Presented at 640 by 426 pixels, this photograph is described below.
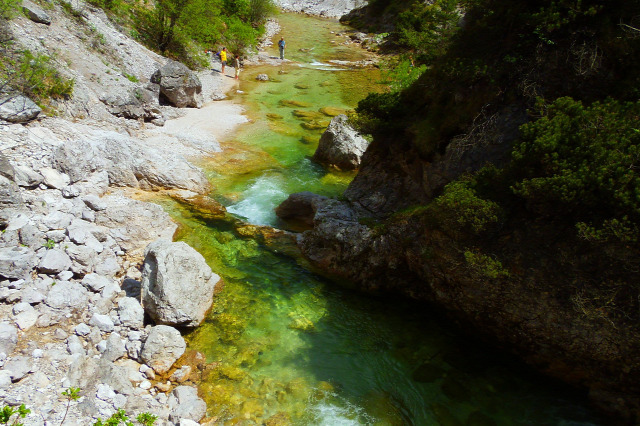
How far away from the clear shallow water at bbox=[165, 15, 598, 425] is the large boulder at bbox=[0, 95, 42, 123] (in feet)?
20.6

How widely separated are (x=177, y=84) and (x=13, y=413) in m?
21.6

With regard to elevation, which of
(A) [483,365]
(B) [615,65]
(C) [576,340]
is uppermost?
(B) [615,65]

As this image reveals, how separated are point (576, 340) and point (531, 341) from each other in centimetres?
102

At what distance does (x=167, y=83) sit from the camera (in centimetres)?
2436

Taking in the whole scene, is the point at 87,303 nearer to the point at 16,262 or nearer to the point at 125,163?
the point at 16,262

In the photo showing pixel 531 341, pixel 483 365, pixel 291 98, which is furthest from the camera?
pixel 291 98

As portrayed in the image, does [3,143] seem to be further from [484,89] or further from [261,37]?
[261,37]

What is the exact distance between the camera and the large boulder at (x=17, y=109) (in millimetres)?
14242

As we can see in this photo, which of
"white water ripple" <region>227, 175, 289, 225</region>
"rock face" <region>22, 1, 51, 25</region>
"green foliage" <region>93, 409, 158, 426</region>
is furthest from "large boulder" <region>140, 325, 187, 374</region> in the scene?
"rock face" <region>22, 1, 51, 25</region>

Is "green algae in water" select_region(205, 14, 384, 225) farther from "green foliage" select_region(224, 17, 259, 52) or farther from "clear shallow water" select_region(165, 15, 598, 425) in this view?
"clear shallow water" select_region(165, 15, 598, 425)

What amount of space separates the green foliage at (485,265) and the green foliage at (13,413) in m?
9.33

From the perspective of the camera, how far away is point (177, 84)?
80.8 ft

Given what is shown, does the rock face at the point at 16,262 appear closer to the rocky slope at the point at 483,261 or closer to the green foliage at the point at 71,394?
the green foliage at the point at 71,394

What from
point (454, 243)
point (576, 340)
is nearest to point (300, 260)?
point (454, 243)
